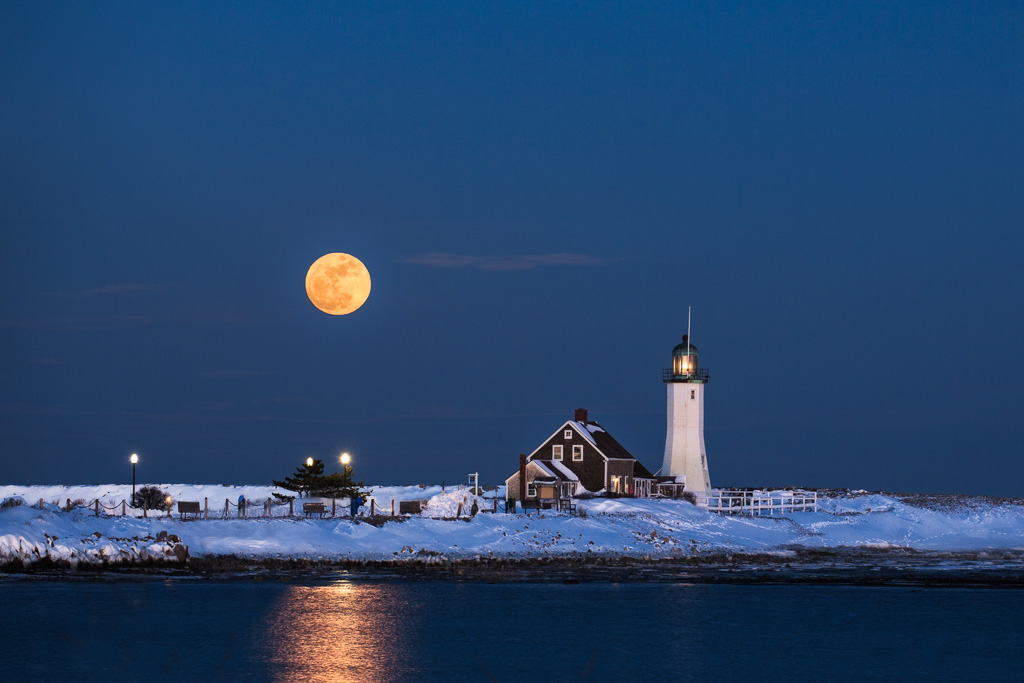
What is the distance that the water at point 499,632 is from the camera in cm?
2598

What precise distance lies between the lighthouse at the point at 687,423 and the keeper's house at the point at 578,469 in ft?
7.52

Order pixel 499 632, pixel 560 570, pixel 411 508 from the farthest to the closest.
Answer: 1. pixel 411 508
2. pixel 560 570
3. pixel 499 632

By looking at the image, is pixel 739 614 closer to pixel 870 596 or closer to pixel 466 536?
pixel 870 596

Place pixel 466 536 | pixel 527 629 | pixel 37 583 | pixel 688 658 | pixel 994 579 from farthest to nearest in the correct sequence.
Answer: pixel 466 536
pixel 994 579
pixel 37 583
pixel 527 629
pixel 688 658

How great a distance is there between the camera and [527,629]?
32094 millimetres

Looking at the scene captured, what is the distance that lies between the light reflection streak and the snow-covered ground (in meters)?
9.04

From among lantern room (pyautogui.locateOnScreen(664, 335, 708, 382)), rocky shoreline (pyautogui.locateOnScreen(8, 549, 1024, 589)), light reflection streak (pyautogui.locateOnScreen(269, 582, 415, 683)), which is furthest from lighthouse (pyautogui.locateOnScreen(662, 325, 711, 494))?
light reflection streak (pyautogui.locateOnScreen(269, 582, 415, 683))

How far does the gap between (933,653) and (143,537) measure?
29.1 meters

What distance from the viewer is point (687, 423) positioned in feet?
268

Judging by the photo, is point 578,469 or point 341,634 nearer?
point 341,634

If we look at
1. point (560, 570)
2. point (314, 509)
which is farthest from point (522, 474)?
point (560, 570)

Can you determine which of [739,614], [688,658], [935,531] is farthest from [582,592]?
[935,531]

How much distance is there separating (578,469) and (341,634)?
51136 mm

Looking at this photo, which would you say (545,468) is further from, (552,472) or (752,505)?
(752,505)
